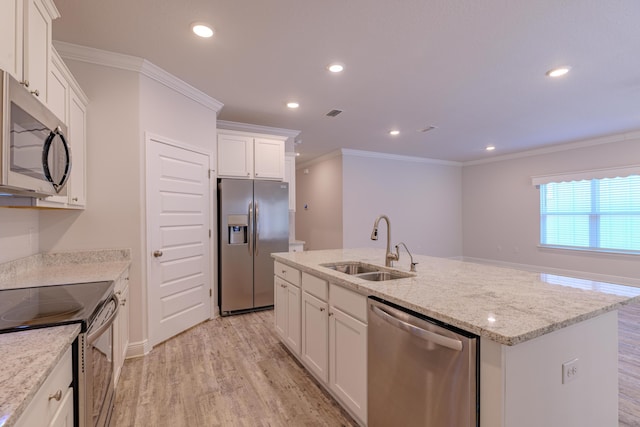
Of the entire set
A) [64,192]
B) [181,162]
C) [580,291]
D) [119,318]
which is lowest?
[119,318]

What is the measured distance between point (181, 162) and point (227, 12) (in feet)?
5.24

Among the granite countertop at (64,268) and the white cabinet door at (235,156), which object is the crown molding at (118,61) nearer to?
the white cabinet door at (235,156)

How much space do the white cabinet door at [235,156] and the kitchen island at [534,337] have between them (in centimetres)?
267

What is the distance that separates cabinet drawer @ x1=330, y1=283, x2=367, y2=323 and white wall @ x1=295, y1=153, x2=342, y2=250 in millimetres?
4410

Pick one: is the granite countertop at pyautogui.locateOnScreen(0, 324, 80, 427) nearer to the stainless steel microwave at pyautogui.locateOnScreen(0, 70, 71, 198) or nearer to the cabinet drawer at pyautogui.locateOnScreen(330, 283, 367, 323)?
the stainless steel microwave at pyautogui.locateOnScreen(0, 70, 71, 198)

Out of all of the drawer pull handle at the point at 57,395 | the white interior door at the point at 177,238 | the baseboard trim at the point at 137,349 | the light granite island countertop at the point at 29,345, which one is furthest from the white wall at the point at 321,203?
the drawer pull handle at the point at 57,395

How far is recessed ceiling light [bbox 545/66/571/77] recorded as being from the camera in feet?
9.38

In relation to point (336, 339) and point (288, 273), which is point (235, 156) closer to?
point (288, 273)

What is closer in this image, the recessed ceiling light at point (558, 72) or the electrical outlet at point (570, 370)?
the electrical outlet at point (570, 370)

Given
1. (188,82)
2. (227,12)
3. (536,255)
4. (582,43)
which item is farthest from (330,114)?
(536,255)

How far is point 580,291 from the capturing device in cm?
154

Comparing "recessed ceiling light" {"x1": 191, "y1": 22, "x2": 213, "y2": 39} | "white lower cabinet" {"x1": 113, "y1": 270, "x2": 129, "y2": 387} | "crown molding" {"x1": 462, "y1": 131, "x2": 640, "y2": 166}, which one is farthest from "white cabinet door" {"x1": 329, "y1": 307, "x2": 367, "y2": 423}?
"crown molding" {"x1": 462, "y1": 131, "x2": 640, "y2": 166}

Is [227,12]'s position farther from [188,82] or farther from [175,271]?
[175,271]

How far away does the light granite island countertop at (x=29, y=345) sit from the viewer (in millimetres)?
721
